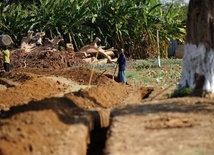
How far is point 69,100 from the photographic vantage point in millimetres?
11828

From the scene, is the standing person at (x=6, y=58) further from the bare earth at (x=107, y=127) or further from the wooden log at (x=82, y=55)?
the bare earth at (x=107, y=127)

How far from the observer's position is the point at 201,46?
1279cm

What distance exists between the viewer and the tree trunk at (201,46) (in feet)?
41.7

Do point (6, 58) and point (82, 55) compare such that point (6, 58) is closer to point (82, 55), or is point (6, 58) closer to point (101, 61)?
point (82, 55)

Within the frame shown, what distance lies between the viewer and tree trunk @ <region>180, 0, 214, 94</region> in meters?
12.7

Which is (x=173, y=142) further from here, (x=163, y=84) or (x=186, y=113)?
(x=163, y=84)

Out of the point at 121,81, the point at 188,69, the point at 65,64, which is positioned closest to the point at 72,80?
the point at 121,81

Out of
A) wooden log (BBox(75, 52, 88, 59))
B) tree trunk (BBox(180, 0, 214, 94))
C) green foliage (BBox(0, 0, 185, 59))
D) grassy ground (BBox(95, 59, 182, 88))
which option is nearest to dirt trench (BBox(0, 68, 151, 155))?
tree trunk (BBox(180, 0, 214, 94))

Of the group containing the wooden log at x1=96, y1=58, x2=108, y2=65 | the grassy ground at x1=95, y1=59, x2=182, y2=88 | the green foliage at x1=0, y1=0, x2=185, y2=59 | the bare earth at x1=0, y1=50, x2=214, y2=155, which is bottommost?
the grassy ground at x1=95, y1=59, x2=182, y2=88

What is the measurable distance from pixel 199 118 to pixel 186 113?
0.49 meters

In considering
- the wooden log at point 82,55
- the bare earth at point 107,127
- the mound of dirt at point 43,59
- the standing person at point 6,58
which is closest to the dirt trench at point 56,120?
the bare earth at point 107,127

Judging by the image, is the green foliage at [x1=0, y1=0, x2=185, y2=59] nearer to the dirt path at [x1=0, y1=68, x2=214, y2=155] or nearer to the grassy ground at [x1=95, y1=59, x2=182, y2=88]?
the grassy ground at [x1=95, y1=59, x2=182, y2=88]

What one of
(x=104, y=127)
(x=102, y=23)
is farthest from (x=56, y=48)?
(x=104, y=127)

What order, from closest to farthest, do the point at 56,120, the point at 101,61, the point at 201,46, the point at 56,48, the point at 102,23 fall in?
the point at 56,120 → the point at 201,46 → the point at 101,61 → the point at 56,48 → the point at 102,23
